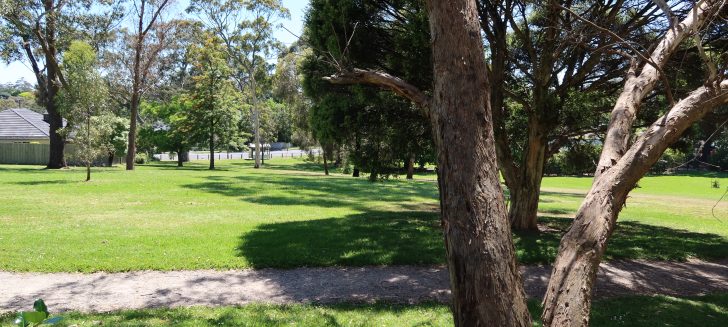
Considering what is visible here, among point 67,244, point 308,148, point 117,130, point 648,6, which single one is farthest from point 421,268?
point 308,148

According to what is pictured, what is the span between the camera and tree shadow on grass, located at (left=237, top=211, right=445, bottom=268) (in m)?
9.64

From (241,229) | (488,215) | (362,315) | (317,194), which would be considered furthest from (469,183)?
(317,194)

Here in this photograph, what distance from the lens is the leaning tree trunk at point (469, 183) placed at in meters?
2.75

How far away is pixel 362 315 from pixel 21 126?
158 feet

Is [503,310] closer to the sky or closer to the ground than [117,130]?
closer to the ground

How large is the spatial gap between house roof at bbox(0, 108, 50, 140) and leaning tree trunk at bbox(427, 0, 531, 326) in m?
48.5

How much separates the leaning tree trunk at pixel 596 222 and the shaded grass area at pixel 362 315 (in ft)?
10.8

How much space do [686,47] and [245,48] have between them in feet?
134

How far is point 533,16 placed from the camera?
13.9 m

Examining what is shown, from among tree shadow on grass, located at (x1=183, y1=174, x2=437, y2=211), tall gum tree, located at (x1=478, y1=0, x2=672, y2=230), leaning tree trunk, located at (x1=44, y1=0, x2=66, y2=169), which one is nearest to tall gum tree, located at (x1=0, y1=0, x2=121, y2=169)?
leaning tree trunk, located at (x1=44, y1=0, x2=66, y2=169)

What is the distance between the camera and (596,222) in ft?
10.5

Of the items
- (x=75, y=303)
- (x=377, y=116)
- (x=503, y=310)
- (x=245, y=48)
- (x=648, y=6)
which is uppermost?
(x=245, y=48)

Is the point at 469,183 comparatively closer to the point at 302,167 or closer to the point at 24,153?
the point at 24,153

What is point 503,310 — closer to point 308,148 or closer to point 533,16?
point 533,16
